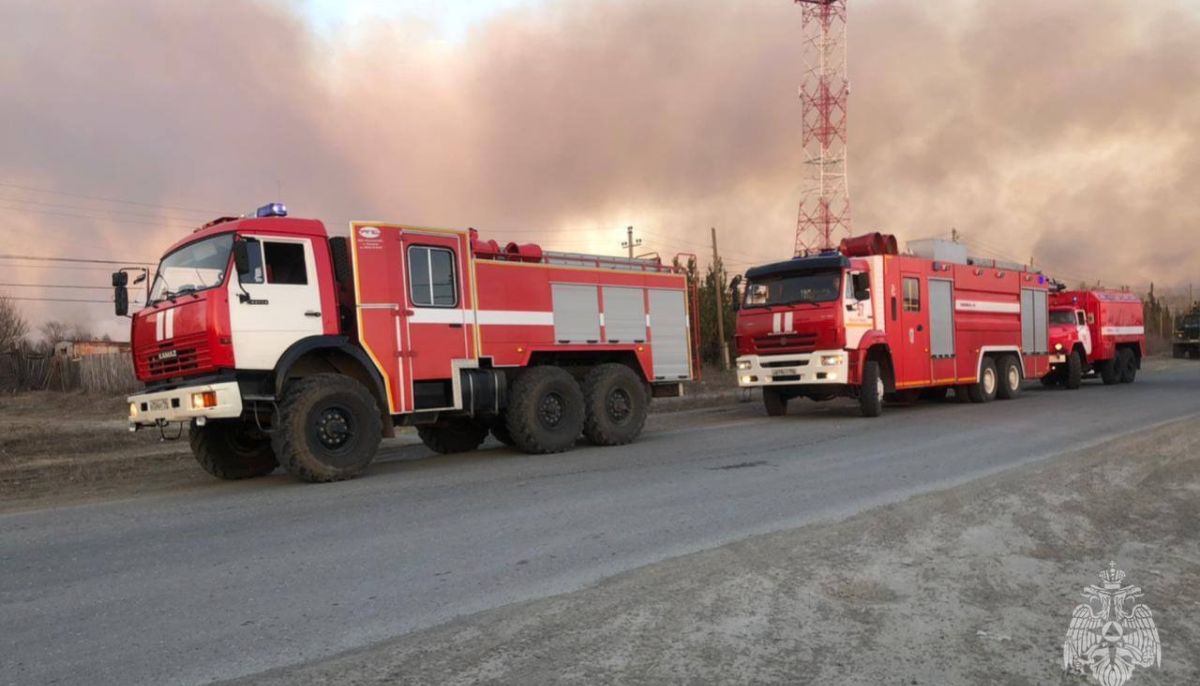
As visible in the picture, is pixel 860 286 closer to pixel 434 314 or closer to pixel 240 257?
pixel 434 314

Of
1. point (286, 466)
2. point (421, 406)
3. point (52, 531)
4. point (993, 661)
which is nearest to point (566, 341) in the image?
point (421, 406)

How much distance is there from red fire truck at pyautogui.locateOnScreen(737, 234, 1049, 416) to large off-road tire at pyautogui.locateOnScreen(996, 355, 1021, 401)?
391 mm

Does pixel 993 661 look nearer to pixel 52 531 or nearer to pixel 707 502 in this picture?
pixel 707 502

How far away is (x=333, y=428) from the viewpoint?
30.6ft

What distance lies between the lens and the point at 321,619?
4.54m

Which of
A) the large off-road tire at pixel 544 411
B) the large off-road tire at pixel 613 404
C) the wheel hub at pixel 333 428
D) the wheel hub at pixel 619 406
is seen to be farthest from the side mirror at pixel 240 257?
the wheel hub at pixel 619 406

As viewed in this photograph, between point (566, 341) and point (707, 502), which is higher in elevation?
point (566, 341)

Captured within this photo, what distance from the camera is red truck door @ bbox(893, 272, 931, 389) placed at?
16.4 m

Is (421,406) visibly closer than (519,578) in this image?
No

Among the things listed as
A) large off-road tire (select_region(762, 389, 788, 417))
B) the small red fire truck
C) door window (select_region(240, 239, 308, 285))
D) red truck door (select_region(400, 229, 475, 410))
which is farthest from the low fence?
the small red fire truck

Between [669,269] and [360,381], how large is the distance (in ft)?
19.4

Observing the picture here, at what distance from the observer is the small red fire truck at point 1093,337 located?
24562 mm

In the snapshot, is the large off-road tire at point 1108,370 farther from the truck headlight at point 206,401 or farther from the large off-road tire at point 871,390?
the truck headlight at point 206,401

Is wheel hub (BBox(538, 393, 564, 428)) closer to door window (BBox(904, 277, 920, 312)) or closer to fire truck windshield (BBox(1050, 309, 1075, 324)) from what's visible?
door window (BBox(904, 277, 920, 312))
